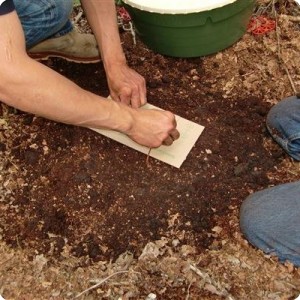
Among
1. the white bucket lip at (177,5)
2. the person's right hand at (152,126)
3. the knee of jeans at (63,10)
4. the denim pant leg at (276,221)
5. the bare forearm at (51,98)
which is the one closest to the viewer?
the bare forearm at (51,98)

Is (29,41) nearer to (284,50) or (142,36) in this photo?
(142,36)

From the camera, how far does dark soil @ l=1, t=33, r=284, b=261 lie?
1.41m

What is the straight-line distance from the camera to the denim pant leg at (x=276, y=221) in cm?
124

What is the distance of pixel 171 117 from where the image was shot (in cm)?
137

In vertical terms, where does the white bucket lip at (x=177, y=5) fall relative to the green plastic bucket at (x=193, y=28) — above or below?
above

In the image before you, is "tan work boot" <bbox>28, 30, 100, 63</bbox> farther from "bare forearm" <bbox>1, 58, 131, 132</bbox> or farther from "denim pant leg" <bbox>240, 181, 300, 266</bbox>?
"denim pant leg" <bbox>240, 181, 300, 266</bbox>

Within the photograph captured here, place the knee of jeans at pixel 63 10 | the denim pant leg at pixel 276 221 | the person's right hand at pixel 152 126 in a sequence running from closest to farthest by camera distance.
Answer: the denim pant leg at pixel 276 221 < the person's right hand at pixel 152 126 < the knee of jeans at pixel 63 10

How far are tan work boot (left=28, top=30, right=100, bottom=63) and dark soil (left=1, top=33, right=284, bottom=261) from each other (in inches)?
11.0

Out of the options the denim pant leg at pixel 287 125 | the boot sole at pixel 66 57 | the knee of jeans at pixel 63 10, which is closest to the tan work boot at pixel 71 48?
the boot sole at pixel 66 57

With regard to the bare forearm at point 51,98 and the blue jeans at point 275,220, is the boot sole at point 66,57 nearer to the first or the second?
the bare forearm at point 51,98

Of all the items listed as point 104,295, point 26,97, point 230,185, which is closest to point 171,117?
point 230,185

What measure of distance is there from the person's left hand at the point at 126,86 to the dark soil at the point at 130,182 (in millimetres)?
123

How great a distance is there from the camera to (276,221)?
125 cm

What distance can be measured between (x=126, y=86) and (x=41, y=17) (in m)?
0.38
